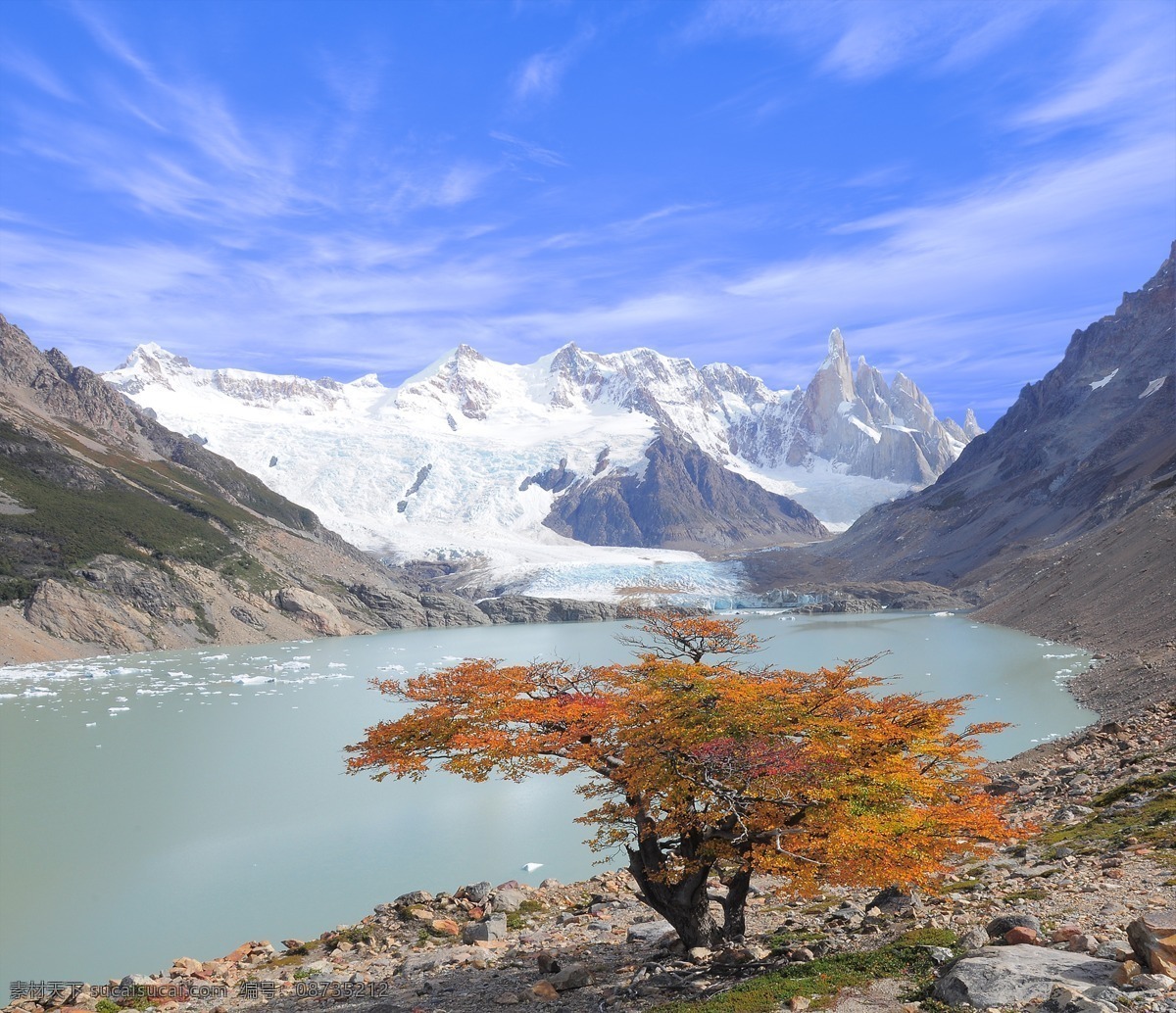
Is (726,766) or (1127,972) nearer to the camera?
(1127,972)

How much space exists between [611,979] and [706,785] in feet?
10.0

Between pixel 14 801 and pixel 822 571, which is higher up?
pixel 822 571

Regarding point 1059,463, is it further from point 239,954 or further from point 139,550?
point 239,954

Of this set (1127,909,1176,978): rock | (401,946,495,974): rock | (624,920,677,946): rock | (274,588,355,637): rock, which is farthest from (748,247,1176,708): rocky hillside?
(274,588,355,637): rock

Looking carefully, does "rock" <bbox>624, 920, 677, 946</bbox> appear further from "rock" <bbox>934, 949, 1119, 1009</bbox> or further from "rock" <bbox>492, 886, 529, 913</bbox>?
"rock" <bbox>934, 949, 1119, 1009</bbox>

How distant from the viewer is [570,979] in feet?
35.4

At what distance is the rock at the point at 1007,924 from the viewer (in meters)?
8.79

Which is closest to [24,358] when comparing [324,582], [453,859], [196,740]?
[324,582]

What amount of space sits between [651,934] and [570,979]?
8.32 feet

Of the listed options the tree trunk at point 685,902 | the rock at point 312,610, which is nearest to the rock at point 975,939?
the tree trunk at point 685,902

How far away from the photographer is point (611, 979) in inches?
431

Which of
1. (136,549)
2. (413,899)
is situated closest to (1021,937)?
(413,899)

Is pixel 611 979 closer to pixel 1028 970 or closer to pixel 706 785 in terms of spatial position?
pixel 706 785

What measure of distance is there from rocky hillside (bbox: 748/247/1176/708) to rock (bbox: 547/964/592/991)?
2730 cm
